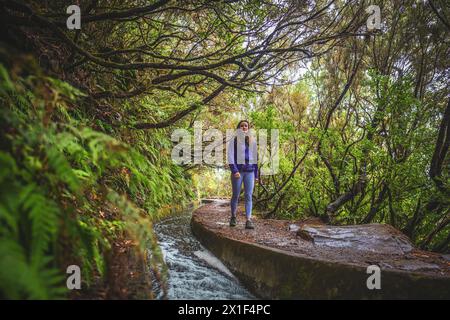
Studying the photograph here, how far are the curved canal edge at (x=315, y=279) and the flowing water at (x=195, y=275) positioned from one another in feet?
0.78

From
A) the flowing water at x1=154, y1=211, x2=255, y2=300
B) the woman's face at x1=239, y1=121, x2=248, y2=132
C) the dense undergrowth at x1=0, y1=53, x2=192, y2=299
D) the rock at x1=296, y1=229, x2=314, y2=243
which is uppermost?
the woman's face at x1=239, y1=121, x2=248, y2=132

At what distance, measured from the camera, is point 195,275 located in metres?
3.92

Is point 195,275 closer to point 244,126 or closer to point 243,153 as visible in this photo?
point 243,153

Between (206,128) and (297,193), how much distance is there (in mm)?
7163

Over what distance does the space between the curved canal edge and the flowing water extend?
24 centimetres

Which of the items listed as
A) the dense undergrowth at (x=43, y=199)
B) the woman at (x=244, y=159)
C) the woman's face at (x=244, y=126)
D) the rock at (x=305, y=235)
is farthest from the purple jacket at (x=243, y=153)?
the dense undergrowth at (x=43, y=199)

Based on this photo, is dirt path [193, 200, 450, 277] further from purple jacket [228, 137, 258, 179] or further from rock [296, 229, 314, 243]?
purple jacket [228, 137, 258, 179]

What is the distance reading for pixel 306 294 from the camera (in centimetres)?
307

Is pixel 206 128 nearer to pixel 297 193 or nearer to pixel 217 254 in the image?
pixel 297 193

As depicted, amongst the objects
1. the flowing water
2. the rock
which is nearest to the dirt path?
the rock

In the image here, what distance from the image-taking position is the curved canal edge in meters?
2.74

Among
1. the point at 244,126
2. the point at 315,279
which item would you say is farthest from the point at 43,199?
the point at 244,126

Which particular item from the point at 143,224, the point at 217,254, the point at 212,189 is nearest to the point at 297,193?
the point at 217,254

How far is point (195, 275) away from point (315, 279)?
66.4 inches
